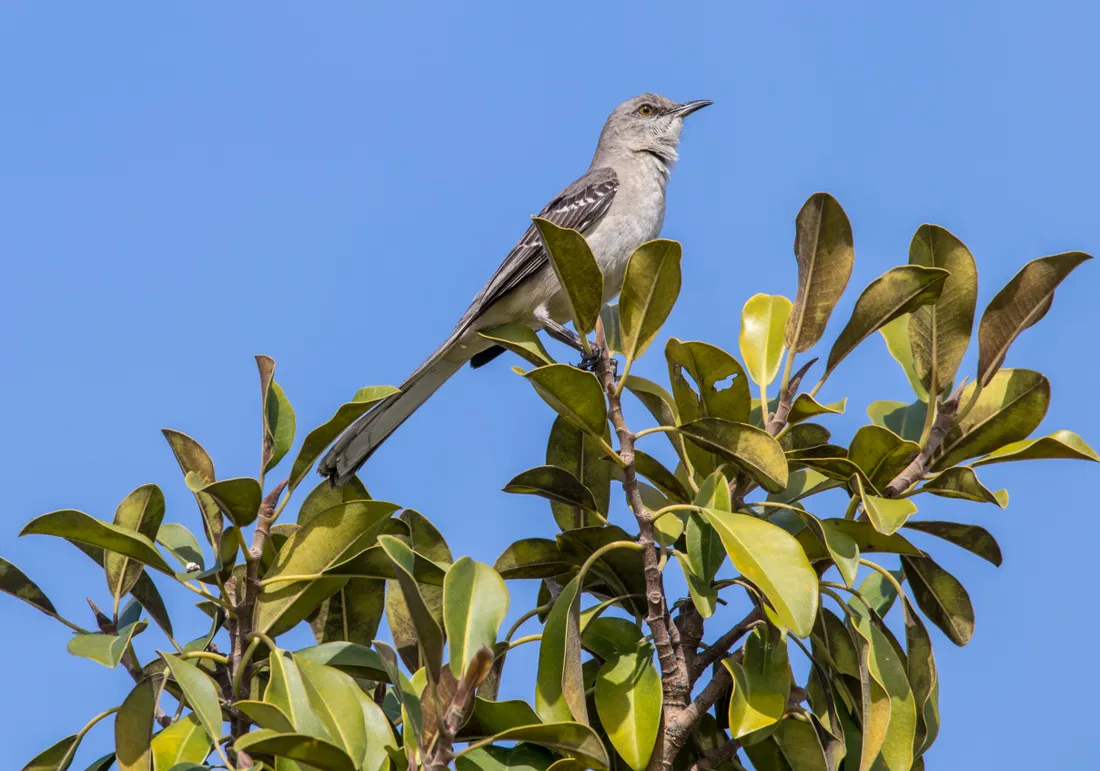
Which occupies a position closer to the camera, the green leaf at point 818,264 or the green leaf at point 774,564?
the green leaf at point 774,564

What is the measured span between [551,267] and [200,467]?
278cm

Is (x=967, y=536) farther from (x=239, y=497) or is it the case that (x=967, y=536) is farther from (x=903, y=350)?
(x=239, y=497)

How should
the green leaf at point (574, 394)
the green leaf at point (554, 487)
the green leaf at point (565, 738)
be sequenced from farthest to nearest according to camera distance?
1. the green leaf at point (554, 487)
2. the green leaf at point (574, 394)
3. the green leaf at point (565, 738)

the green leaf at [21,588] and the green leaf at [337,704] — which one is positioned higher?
the green leaf at [21,588]

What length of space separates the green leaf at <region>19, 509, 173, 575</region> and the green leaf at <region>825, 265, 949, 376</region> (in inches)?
78.6

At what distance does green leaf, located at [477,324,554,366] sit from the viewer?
12.3ft

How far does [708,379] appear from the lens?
11.0ft

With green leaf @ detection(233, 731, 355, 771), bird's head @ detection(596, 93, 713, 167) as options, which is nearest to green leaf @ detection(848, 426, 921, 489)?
green leaf @ detection(233, 731, 355, 771)

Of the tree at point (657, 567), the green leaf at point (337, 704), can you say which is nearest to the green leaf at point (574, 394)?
the tree at point (657, 567)

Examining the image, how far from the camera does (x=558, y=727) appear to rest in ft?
8.32

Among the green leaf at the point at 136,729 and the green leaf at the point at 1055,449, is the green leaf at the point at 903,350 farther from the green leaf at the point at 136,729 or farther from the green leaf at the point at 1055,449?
the green leaf at the point at 136,729

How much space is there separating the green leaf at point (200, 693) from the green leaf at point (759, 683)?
127cm

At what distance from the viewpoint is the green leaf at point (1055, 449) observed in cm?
311

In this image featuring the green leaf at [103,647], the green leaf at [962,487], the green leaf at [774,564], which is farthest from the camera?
the green leaf at [962,487]
